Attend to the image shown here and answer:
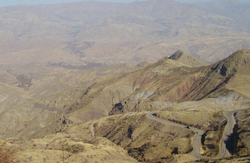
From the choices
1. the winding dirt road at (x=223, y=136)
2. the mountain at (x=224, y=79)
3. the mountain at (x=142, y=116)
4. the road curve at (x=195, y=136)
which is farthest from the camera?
the mountain at (x=224, y=79)

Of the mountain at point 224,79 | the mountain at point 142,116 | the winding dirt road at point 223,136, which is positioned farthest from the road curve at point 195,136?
the mountain at point 224,79

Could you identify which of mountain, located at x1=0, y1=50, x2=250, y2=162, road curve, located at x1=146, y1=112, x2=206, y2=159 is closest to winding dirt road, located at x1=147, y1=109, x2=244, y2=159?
road curve, located at x1=146, y1=112, x2=206, y2=159

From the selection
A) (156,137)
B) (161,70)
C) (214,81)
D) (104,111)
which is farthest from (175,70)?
(156,137)

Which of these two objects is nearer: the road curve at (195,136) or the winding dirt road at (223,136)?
the winding dirt road at (223,136)

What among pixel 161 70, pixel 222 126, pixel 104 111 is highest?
pixel 161 70

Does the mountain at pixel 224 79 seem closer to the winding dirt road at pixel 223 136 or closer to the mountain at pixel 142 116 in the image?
the mountain at pixel 142 116

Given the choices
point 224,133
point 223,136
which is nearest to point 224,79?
point 224,133

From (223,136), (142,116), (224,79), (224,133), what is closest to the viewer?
(223,136)

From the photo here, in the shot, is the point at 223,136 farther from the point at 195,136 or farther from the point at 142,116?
the point at 142,116

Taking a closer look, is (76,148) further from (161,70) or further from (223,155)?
(161,70)

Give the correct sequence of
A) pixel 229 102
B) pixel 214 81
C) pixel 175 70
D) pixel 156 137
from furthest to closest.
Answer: pixel 175 70 → pixel 214 81 → pixel 229 102 → pixel 156 137

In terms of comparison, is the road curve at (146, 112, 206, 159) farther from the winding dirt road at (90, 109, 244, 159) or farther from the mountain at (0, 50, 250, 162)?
the mountain at (0, 50, 250, 162)
